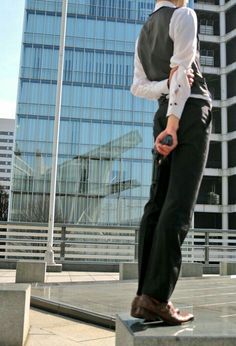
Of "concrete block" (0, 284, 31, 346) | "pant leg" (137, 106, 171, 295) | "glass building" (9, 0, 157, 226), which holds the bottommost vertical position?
"concrete block" (0, 284, 31, 346)

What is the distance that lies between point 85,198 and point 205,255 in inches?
1207

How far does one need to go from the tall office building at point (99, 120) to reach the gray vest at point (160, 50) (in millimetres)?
40510

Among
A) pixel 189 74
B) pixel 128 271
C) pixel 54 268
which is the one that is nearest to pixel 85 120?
pixel 54 268

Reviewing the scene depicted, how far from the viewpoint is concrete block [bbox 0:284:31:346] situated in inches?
157

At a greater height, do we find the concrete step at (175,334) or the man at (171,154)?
the man at (171,154)

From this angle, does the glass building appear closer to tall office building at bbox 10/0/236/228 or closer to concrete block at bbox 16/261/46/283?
tall office building at bbox 10/0/236/228

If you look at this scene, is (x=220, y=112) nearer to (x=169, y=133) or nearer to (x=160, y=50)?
(x=160, y=50)

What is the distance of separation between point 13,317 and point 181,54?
2779 mm

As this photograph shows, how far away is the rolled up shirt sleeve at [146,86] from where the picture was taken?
9.41 ft

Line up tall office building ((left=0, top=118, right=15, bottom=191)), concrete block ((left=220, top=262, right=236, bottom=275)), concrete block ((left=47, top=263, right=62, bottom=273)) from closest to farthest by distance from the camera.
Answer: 1. concrete block ((left=220, top=262, right=236, bottom=275))
2. concrete block ((left=47, top=263, right=62, bottom=273))
3. tall office building ((left=0, top=118, right=15, bottom=191))

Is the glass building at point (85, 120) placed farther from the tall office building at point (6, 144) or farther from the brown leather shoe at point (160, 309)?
the tall office building at point (6, 144)

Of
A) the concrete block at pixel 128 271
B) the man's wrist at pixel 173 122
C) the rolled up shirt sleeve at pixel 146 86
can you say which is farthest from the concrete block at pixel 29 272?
the man's wrist at pixel 173 122

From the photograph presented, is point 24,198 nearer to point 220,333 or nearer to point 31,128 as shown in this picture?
point 31,128

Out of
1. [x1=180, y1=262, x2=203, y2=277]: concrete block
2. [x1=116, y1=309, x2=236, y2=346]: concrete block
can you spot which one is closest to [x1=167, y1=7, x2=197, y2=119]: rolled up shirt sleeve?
[x1=116, y1=309, x2=236, y2=346]: concrete block
